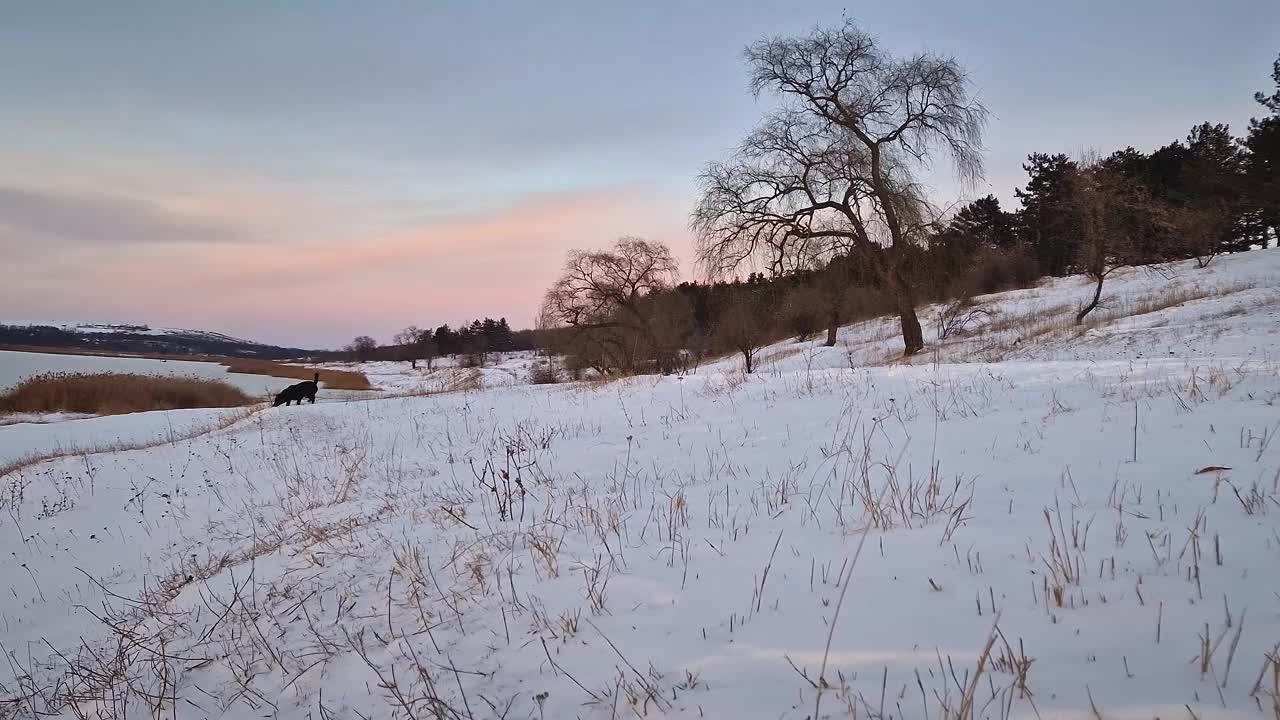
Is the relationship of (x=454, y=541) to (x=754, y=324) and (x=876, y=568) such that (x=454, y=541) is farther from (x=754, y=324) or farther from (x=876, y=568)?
(x=754, y=324)

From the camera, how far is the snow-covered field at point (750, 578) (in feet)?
5.88

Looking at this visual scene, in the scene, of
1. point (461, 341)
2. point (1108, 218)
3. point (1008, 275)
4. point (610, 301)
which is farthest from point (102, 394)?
point (461, 341)

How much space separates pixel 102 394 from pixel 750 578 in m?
31.1

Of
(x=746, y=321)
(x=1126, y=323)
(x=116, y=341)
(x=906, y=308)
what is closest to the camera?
(x=1126, y=323)

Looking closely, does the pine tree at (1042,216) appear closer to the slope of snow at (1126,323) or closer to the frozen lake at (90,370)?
the slope of snow at (1126,323)

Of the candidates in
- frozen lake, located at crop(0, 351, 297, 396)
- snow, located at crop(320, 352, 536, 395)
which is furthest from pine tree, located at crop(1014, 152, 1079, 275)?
frozen lake, located at crop(0, 351, 297, 396)

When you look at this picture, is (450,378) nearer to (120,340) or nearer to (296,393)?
(296,393)

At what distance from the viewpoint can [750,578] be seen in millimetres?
2551

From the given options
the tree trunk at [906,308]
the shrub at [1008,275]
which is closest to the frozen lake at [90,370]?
the tree trunk at [906,308]

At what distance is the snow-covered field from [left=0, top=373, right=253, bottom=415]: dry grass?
2168 cm

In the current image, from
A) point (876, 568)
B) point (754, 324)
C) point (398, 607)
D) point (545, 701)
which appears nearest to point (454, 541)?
point (398, 607)

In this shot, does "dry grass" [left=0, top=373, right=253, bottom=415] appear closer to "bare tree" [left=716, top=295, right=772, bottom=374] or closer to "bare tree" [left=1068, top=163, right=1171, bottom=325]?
"bare tree" [left=716, top=295, right=772, bottom=374]

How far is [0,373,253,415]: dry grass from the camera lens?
72.8ft

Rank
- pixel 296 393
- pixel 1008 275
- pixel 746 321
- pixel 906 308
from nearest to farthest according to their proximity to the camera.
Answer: pixel 906 308 → pixel 296 393 → pixel 746 321 → pixel 1008 275
